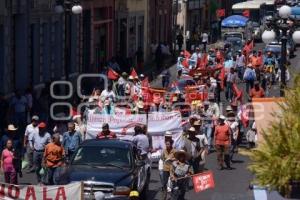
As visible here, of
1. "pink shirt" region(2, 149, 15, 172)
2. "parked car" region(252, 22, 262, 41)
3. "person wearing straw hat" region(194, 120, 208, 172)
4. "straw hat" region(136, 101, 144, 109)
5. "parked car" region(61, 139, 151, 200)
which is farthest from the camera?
"parked car" region(252, 22, 262, 41)

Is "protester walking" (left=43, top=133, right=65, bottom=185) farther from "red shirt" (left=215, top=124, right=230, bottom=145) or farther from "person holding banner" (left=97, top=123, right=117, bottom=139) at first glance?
"red shirt" (left=215, top=124, right=230, bottom=145)

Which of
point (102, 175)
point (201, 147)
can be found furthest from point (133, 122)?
point (102, 175)

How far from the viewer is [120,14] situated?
2058 inches

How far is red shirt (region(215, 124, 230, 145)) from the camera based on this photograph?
24391 millimetres

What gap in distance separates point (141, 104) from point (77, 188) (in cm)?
1170

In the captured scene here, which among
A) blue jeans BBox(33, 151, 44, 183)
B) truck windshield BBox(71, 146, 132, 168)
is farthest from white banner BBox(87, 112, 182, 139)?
truck windshield BBox(71, 146, 132, 168)

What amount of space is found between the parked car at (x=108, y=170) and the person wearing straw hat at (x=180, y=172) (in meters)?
0.63

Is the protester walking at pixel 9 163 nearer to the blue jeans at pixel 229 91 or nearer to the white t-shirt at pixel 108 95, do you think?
the white t-shirt at pixel 108 95

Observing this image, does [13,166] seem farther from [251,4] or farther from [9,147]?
[251,4]

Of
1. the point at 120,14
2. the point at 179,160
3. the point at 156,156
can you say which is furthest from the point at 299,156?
the point at 120,14

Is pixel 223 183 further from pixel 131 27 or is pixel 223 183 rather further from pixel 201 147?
pixel 131 27

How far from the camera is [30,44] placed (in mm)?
36500

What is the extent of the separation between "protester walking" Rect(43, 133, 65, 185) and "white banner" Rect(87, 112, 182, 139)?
162 inches

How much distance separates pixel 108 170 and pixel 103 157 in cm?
60
